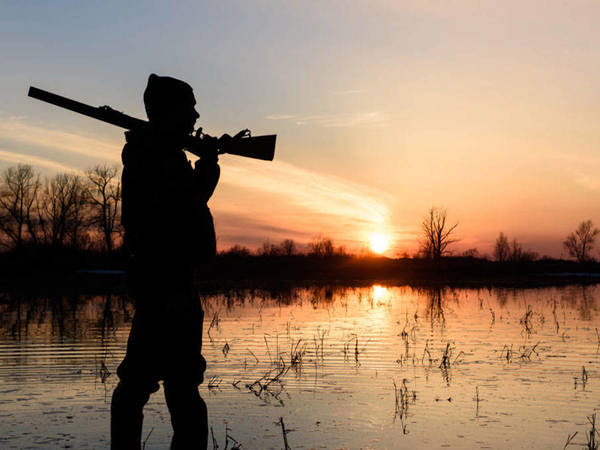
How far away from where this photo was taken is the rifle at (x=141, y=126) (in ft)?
16.1

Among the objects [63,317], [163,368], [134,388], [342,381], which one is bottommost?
[342,381]

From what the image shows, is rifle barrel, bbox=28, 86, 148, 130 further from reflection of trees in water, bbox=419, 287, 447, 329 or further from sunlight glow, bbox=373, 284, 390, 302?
sunlight glow, bbox=373, 284, 390, 302

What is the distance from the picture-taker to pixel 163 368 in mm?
4199

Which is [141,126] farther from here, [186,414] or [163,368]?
[186,414]

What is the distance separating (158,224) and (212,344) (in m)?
8.47

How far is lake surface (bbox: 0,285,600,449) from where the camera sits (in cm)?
618

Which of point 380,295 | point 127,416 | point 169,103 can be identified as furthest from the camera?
point 380,295

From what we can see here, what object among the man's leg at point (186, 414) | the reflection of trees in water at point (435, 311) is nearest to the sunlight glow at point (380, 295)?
the reflection of trees in water at point (435, 311)

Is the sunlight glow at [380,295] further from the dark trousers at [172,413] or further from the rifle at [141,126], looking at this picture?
the dark trousers at [172,413]

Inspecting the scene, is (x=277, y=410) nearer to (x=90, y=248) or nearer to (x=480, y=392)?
(x=480, y=392)

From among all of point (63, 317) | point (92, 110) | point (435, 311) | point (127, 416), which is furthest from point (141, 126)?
point (435, 311)

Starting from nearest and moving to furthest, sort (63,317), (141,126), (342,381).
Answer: (141,126)
(342,381)
(63,317)

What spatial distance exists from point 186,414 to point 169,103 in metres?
2.00

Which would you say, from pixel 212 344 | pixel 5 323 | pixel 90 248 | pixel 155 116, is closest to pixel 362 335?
pixel 212 344
